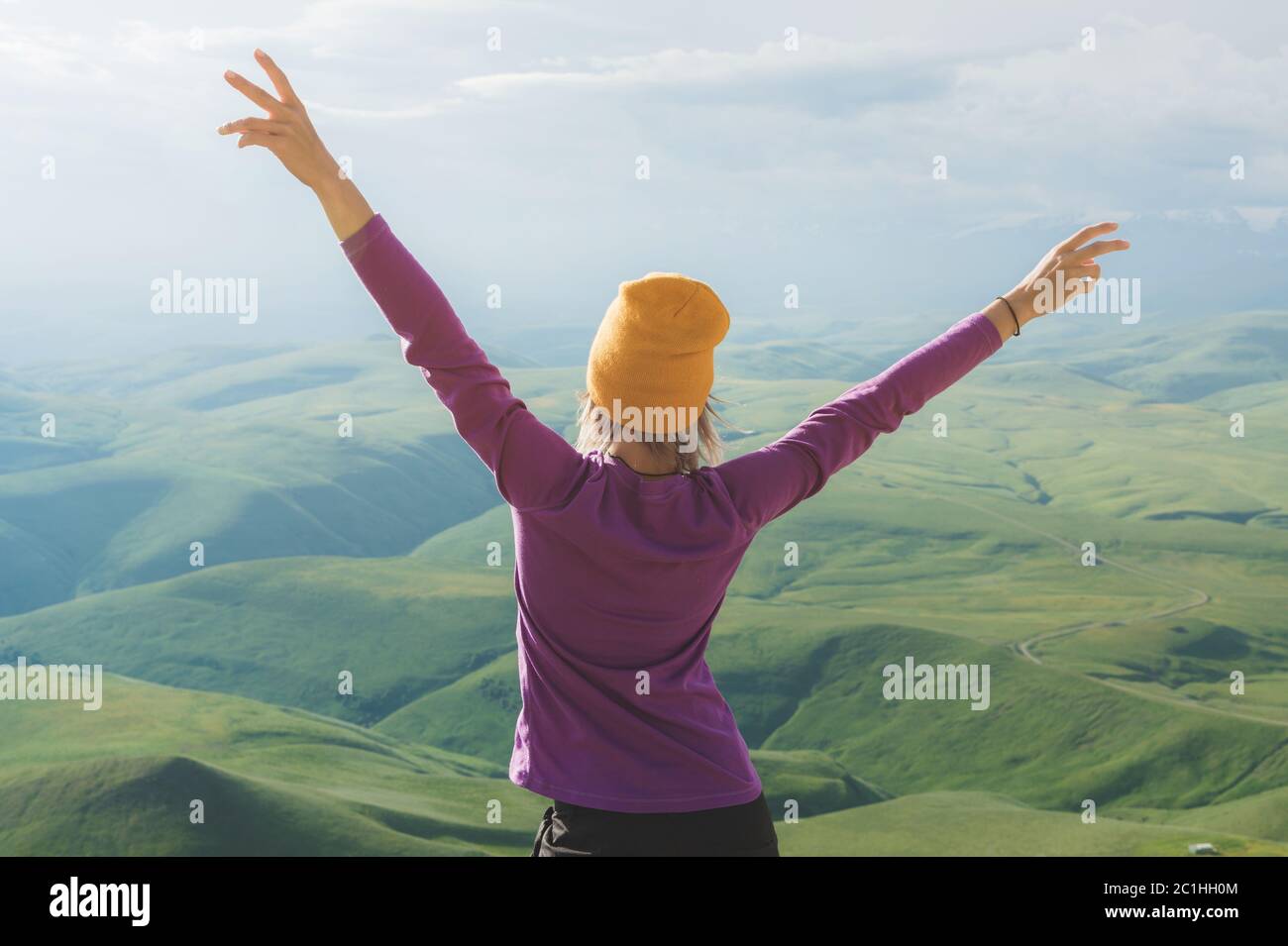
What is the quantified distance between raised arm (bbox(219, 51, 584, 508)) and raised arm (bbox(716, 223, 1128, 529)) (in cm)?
53

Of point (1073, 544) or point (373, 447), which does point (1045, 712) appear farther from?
point (373, 447)

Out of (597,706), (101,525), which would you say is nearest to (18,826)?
(597,706)

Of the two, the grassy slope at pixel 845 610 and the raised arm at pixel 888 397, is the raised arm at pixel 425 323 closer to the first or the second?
the raised arm at pixel 888 397

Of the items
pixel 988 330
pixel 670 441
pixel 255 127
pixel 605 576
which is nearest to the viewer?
pixel 255 127

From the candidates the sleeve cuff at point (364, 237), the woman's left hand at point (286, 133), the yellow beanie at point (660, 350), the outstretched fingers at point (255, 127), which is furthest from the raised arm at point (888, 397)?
the outstretched fingers at point (255, 127)

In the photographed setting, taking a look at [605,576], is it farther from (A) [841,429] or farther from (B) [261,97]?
(B) [261,97]

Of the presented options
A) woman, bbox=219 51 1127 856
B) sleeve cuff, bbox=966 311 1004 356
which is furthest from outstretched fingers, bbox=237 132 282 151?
sleeve cuff, bbox=966 311 1004 356

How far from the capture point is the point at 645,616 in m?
3.62

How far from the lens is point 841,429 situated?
3.90m

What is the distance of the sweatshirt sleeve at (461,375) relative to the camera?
3.35 m

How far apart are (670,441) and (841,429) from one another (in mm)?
570

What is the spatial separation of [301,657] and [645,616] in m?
101

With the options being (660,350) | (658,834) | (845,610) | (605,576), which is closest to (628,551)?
(605,576)

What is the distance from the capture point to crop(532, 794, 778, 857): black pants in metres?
3.57
